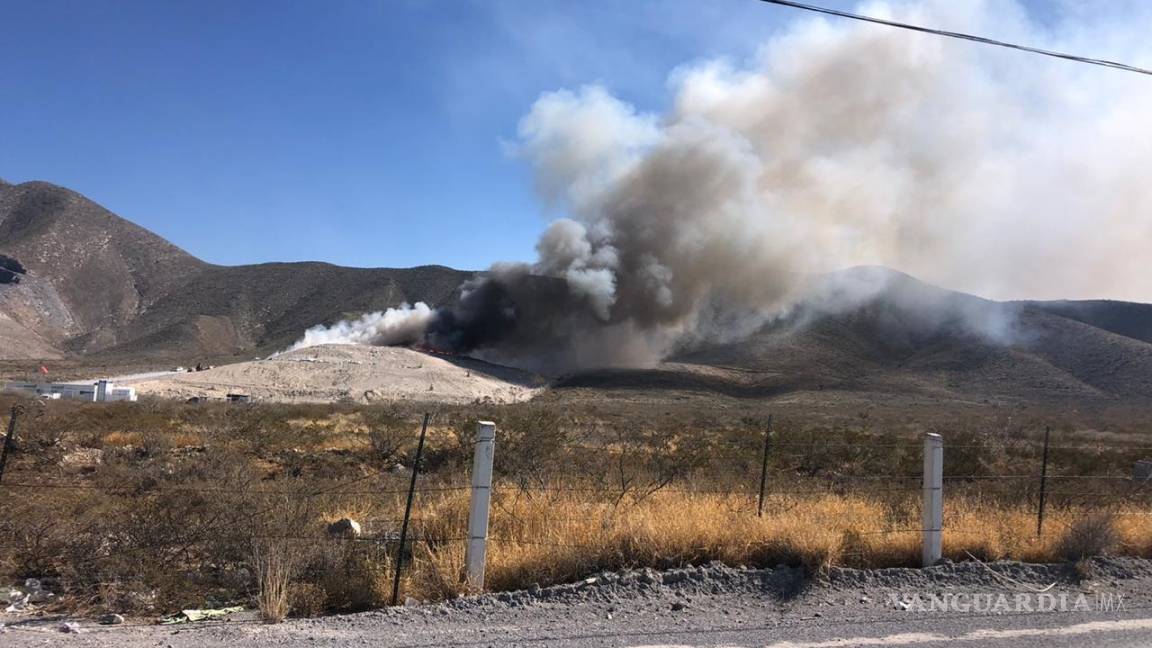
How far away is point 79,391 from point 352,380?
15873 millimetres

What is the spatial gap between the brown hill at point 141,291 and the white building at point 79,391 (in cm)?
4565

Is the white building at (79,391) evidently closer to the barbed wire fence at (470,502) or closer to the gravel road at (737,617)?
the barbed wire fence at (470,502)

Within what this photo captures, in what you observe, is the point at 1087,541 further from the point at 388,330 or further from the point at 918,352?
the point at 918,352

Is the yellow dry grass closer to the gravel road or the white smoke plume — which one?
the gravel road

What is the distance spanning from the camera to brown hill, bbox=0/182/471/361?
294ft

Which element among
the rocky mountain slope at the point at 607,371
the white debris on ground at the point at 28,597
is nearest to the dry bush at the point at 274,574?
the white debris on ground at the point at 28,597

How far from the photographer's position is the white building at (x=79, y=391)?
1260 inches

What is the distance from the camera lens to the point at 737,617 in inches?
224

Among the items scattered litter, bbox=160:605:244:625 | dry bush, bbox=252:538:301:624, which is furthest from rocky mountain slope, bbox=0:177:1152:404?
scattered litter, bbox=160:605:244:625

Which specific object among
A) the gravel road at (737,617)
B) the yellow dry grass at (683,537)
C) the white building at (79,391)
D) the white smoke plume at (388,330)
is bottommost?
the white building at (79,391)

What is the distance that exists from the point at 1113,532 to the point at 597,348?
→ 59.8 meters

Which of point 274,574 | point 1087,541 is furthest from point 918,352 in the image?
point 274,574

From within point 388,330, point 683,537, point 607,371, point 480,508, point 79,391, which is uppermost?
point 388,330

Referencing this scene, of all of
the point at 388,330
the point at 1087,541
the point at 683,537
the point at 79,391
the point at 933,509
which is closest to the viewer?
the point at 683,537
